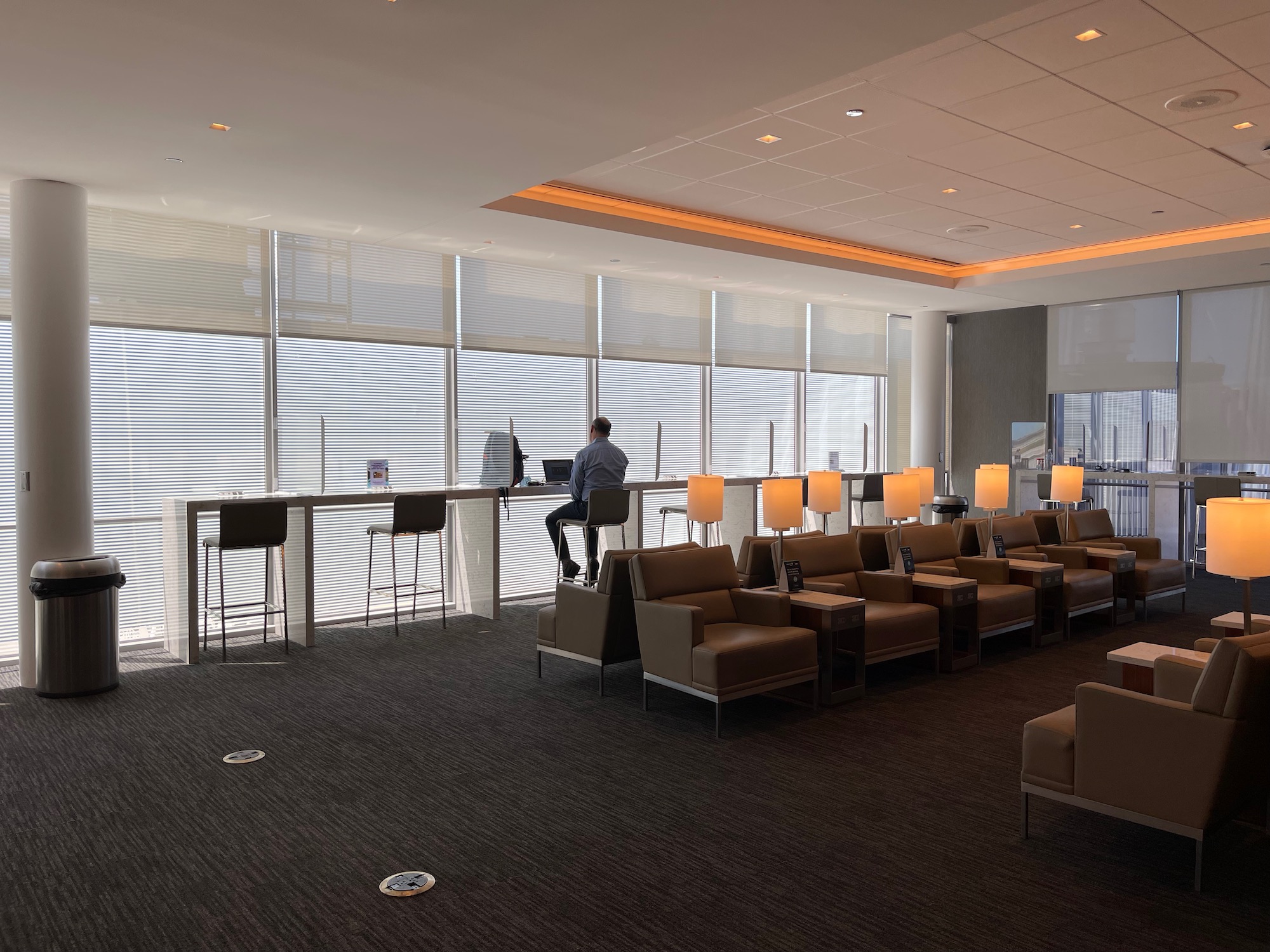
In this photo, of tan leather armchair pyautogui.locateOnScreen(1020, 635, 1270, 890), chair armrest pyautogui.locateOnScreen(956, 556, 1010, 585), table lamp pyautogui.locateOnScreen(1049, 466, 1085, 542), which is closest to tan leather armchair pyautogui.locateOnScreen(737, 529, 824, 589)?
chair armrest pyautogui.locateOnScreen(956, 556, 1010, 585)

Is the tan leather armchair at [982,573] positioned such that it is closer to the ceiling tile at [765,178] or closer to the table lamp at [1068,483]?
the table lamp at [1068,483]

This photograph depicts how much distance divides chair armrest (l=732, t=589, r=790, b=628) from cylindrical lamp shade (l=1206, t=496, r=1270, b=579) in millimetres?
2234

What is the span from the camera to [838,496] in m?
7.34

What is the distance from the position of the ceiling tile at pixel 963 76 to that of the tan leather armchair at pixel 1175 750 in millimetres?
3185

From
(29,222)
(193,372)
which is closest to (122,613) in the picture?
(193,372)

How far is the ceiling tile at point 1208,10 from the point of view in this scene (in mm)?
4258

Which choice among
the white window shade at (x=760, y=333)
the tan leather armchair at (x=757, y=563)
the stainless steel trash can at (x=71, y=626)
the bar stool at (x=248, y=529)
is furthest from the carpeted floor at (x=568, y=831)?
the white window shade at (x=760, y=333)

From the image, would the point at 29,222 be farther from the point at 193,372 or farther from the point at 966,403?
the point at 966,403

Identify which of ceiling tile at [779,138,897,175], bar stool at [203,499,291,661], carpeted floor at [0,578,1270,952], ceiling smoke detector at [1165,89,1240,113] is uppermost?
ceiling tile at [779,138,897,175]

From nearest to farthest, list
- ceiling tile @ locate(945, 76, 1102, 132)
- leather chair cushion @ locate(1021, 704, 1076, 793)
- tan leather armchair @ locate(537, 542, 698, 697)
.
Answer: leather chair cushion @ locate(1021, 704, 1076, 793), ceiling tile @ locate(945, 76, 1102, 132), tan leather armchair @ locate(537, 542, 698, 697)

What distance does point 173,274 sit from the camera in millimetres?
7262

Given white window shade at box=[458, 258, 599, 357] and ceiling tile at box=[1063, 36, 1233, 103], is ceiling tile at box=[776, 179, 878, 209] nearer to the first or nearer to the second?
ceiling tile at box=[1063, 36, 1233, 103]

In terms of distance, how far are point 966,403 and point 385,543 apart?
8853 mm

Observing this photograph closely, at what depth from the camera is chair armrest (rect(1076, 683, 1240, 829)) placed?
3.21 metres
